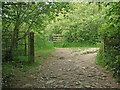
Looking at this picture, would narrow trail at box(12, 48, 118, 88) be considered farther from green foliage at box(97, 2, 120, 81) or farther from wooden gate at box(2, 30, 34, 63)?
wooden gate at box(2, 30, 34, 63)

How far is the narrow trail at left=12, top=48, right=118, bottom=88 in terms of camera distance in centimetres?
296

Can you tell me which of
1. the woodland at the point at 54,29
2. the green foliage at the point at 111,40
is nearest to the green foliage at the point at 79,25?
the woodland at the point at 54,29

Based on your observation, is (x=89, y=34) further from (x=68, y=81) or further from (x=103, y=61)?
(x=68, y=81)

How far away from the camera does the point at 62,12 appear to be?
3.67m

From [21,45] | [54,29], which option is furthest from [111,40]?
[21,45]

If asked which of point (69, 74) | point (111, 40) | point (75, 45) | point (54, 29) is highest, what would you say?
point (54, 29)

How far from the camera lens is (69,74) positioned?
3.37 metres

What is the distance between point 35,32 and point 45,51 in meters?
0.57

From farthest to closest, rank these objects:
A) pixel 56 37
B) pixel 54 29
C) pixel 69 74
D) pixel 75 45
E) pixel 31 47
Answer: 1. pixel 75 45
2. pixel 56 37
3. pixel 54 29
4. pixel 31 47
5. pixel 69 74

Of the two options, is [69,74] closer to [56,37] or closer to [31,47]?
[31,47]

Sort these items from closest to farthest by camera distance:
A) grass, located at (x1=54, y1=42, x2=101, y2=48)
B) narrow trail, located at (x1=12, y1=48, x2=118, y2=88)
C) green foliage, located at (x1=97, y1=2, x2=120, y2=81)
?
green foliage, located at (x1=97, y1=2, x2=120, y2=81), narrow trail, located at (x1=12, y1=48, x2=118, y2=88), grass, located at (x1=54, y1=42, x2=101, y2=48)

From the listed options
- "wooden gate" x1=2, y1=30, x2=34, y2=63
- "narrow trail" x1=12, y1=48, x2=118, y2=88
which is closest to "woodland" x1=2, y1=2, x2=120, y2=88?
"wooden gate" x1=2, y1=30, x2=34, y2=63

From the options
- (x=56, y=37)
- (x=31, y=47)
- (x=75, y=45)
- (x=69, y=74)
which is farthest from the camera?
(x=75, y=45)

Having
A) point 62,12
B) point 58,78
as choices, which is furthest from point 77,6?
point 58,78
